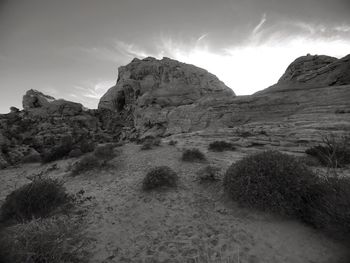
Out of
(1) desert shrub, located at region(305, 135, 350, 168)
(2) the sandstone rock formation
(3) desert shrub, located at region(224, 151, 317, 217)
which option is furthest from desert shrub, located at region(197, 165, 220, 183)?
(2) the sandstone rock formation

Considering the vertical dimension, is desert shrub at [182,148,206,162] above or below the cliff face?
below

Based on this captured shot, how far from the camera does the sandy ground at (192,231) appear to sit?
314 cm

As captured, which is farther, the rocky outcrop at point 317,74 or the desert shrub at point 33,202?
the rocky outcrop at point 317,74

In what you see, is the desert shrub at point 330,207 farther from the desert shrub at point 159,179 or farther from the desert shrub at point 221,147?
the desert shrub at point 221,147

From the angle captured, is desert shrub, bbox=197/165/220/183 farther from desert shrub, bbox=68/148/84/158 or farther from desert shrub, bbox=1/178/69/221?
desert shrub, bbox=68/148/84/158

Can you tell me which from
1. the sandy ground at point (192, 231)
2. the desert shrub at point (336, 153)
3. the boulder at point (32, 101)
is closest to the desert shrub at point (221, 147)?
the desert shrub at point (336, 153)

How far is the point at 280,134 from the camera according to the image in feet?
42.7

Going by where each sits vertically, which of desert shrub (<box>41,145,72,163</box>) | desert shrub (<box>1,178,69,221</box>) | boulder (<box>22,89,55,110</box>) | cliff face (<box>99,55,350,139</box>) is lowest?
desert shrub (<box>41,145,72,163</box>)

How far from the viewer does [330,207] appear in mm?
3246

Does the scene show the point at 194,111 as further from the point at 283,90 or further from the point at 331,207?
the point at 331,207

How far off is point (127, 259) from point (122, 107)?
48.7 meters

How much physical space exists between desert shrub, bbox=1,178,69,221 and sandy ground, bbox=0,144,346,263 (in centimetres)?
101

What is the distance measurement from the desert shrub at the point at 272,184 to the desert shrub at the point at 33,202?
509 cm

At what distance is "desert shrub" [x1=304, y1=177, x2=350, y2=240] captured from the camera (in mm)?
3055
